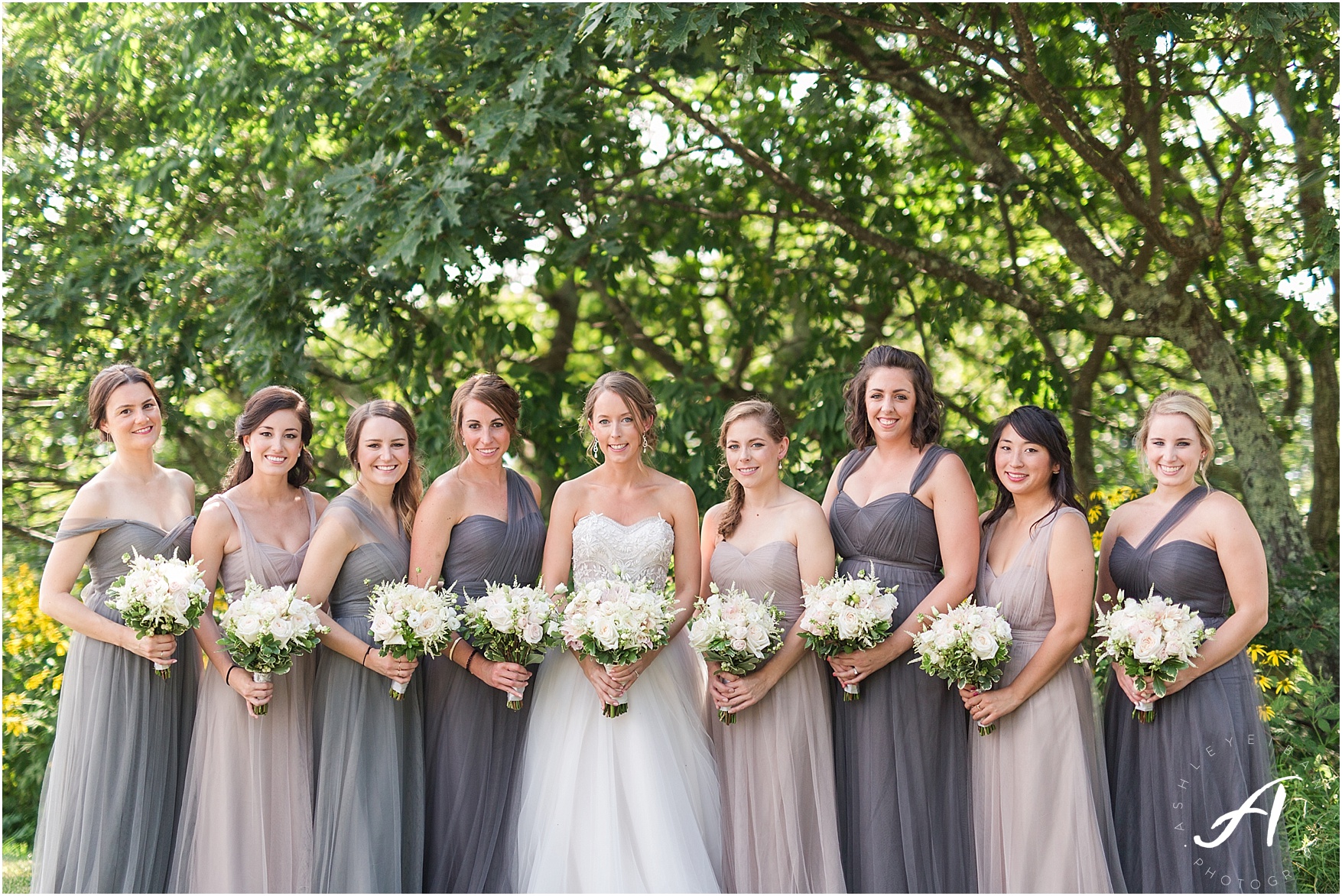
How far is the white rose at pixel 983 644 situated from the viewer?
4457 mm

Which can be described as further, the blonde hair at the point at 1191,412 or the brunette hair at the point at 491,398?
the brunette hair at the point at 491,398

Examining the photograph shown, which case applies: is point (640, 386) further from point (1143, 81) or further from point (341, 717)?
point (1143, 81)

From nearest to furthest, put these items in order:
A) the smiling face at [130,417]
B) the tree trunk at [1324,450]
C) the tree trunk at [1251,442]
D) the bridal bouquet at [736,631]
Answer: the bridal bouquet at [736,631] → the smiling face at [130,417] → the tree trunk at [1251,442] → the tree trunk at [1324,450]

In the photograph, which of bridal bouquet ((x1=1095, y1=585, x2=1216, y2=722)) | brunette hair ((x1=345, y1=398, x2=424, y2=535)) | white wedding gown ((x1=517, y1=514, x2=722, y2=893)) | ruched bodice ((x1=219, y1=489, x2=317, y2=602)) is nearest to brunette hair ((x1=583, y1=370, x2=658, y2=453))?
white wedding gown ((x1=517, y1=514, x2=722, y2=893))

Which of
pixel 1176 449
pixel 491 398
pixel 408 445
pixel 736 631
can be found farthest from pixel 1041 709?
pixel 408 445

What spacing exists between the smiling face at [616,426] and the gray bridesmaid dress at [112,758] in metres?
2.01

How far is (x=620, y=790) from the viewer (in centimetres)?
482

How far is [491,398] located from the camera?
205 inches

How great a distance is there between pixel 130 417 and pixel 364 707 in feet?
5.83

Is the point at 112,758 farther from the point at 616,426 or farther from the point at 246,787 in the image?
the point at 616,426

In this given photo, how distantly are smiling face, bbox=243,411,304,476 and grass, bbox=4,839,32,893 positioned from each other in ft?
11.1

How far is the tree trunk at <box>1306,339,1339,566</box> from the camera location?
8.90 m

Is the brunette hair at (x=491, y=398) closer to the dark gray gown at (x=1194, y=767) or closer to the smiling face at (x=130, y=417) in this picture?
the smiling face at (x=130, y=417)

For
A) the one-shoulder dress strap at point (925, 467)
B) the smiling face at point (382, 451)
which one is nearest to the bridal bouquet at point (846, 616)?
the one-shoulder dress strap at point (925, 467)
